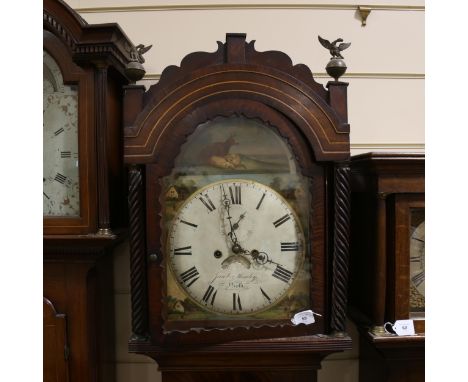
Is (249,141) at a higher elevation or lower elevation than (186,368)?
higher

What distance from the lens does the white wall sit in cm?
100

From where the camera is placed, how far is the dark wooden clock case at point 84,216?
30.2 inches

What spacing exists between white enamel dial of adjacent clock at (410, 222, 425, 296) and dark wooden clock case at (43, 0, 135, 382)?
2.13 feet

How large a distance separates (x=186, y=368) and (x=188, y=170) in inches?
17.4

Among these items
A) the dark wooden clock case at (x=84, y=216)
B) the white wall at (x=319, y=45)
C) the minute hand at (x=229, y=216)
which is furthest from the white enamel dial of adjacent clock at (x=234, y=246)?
the white wall at (x=319, y=45)

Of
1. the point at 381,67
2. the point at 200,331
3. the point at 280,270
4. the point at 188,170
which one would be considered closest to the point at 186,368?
the point at 200,331

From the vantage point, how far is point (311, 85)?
2.35 ft

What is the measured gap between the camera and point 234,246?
722mm

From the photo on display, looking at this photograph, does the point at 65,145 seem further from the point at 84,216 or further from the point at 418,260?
the point at 418,260

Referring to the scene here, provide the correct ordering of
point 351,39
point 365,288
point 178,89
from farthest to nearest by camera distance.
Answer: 1. point 351,39
2. point 365,288
3. point 178,89

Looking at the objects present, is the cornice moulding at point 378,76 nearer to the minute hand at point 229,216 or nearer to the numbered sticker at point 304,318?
the minute hand at point 229,216

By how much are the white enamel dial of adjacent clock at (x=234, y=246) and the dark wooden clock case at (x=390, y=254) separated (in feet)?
0.66

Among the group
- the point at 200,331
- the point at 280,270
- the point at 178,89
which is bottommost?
the point at 200,331

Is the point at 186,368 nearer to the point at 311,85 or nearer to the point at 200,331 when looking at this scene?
the point at 200,331
